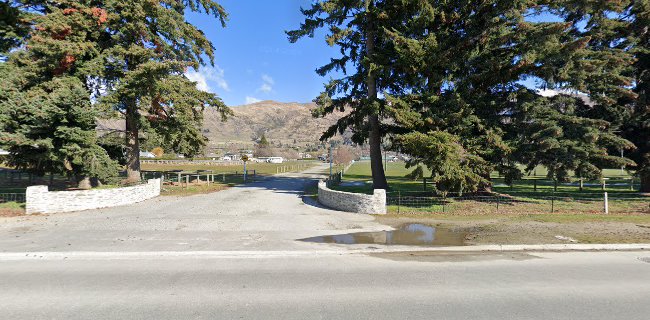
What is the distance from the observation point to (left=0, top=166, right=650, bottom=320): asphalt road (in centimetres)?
477

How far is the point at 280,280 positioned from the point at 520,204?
49.8ft

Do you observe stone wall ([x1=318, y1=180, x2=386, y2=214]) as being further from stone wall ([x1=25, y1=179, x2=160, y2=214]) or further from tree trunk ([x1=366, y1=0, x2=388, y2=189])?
stone wall ([x1=25, y1=179, x2=160, y2=214])

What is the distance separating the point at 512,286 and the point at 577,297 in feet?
3.10

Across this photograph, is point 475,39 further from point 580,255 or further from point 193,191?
point 193,191

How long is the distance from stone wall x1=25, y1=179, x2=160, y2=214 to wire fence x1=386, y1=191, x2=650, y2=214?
44.3 feet

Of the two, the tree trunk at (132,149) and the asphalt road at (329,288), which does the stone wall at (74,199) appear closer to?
the tree trunk at (132,149)

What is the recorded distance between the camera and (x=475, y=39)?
16.4 metres

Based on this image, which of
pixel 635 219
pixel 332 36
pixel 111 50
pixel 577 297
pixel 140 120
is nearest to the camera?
pixel 577 297

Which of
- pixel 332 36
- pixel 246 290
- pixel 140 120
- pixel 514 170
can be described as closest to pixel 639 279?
pixel 246 290

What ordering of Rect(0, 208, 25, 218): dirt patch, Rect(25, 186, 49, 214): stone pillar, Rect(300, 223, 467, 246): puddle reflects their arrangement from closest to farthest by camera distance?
Rect(300, 223, 467, 246): puddle → Rect(0, 208, 25, 218): dirt patch → Rect(25, 186, 49, 214): stone pillar

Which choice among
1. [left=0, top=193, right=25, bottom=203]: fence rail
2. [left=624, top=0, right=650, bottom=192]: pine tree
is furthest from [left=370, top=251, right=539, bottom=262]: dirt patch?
[left=0, top=193, right=25, bottom=203]: fence rail

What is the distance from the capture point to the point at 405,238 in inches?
385

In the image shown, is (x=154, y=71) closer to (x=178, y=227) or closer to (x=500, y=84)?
(x=178, y=227)

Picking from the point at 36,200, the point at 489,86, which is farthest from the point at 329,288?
the point at 489,86
